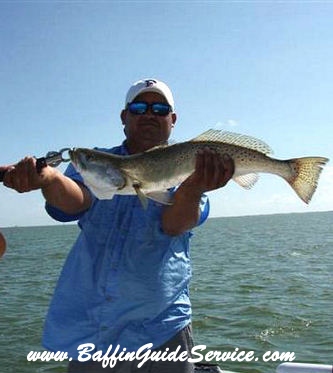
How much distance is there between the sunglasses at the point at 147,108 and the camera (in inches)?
165

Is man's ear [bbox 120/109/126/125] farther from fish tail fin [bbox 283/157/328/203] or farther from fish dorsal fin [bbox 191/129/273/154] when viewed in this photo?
fish tail fin [bbox 283/157/328/203]

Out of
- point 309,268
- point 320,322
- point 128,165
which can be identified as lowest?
point 309,268

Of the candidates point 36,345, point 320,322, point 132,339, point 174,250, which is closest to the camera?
point 132,339

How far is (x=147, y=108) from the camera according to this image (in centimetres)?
421

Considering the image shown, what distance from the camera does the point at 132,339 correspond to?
3.73 meters

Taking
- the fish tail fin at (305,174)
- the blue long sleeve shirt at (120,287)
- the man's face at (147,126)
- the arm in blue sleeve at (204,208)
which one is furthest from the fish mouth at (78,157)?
the fish tail fin at (305,174)

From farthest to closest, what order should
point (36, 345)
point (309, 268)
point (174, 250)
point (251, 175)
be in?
1. point (309, 268)
2. point (36, 345)
3. point (251, 175)
4. point (174, 250)

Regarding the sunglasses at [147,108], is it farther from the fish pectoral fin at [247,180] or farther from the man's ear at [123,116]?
the fish pectoral fin at [247,180]

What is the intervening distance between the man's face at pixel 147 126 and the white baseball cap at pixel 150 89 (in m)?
0.03

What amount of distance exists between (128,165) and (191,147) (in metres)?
0.55

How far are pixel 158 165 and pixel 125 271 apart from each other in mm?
936

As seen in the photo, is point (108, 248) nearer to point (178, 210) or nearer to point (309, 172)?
point (178, 210)

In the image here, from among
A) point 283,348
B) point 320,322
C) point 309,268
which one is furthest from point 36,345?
point 309,268

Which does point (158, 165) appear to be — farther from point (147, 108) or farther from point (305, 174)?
point (305, 174)
